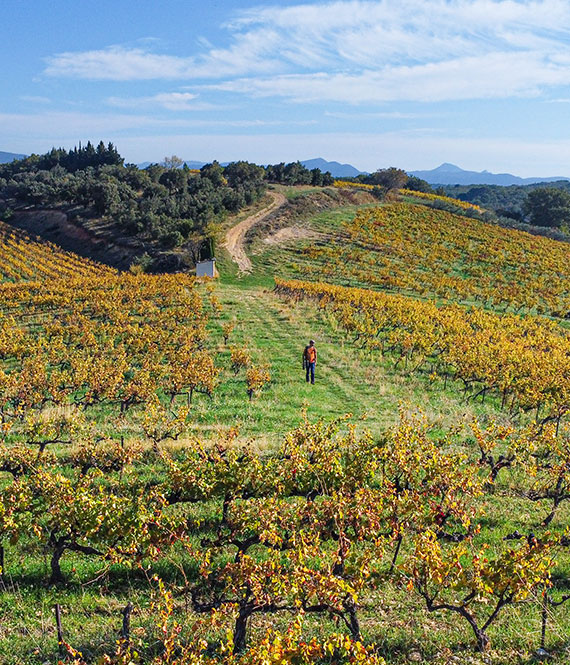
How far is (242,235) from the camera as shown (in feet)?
191

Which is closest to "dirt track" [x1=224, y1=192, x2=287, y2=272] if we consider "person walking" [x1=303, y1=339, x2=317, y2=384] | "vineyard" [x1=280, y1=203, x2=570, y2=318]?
"vineyard" [x1=280, y1=203, x2=570, y2=318]

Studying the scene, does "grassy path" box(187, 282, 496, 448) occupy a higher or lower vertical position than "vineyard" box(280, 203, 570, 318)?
lower

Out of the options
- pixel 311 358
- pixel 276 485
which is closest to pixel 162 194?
pixel 311 358

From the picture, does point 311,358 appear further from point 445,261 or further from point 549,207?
point 549,207

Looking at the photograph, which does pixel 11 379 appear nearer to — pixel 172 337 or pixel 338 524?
pixel 172 337

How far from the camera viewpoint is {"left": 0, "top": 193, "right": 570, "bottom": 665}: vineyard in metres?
6.47

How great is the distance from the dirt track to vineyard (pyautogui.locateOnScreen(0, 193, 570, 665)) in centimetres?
1874

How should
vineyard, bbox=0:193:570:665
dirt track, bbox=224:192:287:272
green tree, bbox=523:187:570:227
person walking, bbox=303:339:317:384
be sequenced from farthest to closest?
green tree, bbox=523:187:570:227 < dirt track, bbox=224:192:287:272 < person walking, bbox=303:339:317:384 < vineyard, bbox=0:193:570:665

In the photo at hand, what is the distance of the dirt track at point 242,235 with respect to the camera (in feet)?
168

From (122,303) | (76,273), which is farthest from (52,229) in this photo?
(122,303)

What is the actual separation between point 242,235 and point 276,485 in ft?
170

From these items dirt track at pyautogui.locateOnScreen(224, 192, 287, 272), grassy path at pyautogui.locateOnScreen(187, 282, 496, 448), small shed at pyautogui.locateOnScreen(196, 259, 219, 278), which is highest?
dirt track at pyautogui.locateOnScreen(224, 192, 287, 272)

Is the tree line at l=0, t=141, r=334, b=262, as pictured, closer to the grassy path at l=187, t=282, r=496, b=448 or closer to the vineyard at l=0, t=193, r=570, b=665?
the vineyard at l=0, t=193, r=570, b=665

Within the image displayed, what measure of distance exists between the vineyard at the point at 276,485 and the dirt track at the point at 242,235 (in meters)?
18.7
